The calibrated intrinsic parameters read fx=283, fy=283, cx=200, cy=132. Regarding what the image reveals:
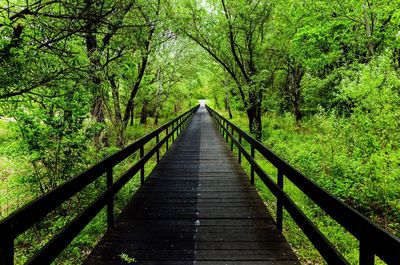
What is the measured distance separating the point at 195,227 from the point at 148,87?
13.6m

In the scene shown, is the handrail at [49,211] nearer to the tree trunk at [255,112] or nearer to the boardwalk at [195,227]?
the boardwalk at [195,227]

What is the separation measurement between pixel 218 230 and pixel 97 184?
13.4 ft

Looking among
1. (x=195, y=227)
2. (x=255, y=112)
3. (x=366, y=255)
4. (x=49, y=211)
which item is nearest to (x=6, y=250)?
(x=49, y=211)

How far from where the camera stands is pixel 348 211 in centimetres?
236

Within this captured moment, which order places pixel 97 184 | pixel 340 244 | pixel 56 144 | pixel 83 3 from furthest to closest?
pixel 97 184 → pixel 56 144 → pixel 340 244 → pixel 83 3

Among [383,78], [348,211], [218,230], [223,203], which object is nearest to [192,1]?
[383,78]

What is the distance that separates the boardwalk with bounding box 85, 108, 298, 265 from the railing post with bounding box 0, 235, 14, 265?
1.50 metres

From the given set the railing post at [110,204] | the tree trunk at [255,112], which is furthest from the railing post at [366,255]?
the tree trunk at [255,112]

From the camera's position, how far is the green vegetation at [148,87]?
15.0 ft

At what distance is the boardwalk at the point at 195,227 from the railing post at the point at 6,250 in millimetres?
1496

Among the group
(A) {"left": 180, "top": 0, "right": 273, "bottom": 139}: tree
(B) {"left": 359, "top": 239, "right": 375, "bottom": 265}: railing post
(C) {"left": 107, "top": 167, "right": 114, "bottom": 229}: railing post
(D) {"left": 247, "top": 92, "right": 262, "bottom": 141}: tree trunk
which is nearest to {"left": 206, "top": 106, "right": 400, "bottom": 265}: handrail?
(B) {"left": 359, "top": 239, "right": 375, "bottom": 265}: railing post

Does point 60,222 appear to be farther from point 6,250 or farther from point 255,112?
point 255,112

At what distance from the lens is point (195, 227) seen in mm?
4387

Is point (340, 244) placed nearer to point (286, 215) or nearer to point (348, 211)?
point (286, 215)
